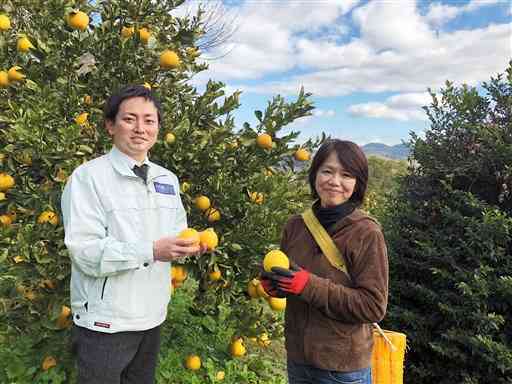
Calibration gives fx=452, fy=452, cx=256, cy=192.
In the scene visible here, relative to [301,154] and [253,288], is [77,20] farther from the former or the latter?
[253,288]

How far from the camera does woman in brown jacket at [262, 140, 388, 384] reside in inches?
68.2

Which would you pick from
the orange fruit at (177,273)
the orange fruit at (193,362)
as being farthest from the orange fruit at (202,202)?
the orange fruit at (193,362)

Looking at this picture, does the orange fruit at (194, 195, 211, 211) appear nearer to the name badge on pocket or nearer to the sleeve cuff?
the name badge on pocket

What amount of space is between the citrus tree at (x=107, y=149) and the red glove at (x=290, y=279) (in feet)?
2.37

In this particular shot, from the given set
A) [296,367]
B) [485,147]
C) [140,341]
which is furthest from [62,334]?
[485,147]

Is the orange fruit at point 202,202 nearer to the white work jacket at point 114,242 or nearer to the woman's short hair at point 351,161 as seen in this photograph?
the white work jacket at point 114,242

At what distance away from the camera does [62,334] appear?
2744 mm

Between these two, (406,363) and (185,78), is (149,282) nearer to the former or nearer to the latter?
(185,78)

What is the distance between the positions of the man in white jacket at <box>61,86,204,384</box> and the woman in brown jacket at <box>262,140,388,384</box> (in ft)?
1.55

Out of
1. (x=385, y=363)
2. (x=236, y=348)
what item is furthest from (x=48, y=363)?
(x=385, y=363)

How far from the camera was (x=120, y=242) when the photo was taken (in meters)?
1.76

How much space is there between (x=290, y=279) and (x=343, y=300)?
0.21 meters

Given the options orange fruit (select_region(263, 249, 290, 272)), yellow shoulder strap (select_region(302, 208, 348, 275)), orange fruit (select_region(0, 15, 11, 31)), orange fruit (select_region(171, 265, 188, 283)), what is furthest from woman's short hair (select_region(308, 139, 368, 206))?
orange fruit (select_region(0, 15, 11, 31))

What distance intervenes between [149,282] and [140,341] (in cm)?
30
